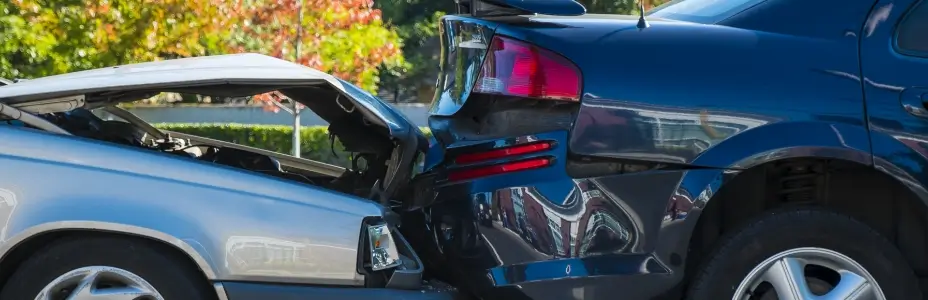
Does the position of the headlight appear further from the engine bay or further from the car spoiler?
the car spoiler

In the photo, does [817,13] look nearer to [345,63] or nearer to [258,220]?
[258,220]

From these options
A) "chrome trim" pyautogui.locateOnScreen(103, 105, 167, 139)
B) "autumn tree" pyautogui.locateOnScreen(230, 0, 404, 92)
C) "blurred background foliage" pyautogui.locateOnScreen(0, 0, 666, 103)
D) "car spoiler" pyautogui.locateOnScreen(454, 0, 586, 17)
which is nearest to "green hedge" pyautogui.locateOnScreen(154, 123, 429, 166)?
"blurred background foliage" pyautogui.locateOnScreen(0, 0, 666, 103)

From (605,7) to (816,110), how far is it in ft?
72.4

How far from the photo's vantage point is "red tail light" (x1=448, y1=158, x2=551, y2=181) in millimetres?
3311

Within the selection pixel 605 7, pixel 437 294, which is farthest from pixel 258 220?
pixel 605 7

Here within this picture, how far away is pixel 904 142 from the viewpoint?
3.35 metres

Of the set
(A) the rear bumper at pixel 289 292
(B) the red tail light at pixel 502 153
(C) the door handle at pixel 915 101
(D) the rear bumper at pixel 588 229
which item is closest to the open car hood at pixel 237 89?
(B) the red tail light at pixel 502 153

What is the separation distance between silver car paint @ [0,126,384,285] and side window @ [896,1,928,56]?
2046 mm

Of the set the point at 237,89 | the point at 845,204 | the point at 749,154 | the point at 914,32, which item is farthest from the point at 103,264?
the point at 914,32

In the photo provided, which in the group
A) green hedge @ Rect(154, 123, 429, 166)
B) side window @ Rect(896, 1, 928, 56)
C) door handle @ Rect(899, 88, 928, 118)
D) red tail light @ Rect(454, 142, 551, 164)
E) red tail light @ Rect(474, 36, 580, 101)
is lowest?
green hedge @ Rect(154, 123, 429, 166)

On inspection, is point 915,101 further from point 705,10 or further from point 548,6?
point 548,6

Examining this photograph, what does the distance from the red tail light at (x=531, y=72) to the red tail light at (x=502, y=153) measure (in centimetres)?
17

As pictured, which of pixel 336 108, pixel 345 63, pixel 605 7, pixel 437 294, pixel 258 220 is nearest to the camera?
pixel 258 220

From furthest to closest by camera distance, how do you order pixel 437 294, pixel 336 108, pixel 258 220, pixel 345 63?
pixel 345 63, pixel 336 108, pixel 437 294, pixel 258 220
